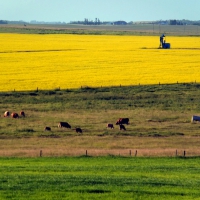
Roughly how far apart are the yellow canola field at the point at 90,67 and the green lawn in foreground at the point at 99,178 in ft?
90.7

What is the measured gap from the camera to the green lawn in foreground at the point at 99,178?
16188 mm

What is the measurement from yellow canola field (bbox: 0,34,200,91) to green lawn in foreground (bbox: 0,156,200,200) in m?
27.7

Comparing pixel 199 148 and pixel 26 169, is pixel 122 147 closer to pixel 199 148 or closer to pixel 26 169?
pixel 199 148

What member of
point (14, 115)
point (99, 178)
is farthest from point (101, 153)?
point (14, 115)

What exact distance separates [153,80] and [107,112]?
1585 cm

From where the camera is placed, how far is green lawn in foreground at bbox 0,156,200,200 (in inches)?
637

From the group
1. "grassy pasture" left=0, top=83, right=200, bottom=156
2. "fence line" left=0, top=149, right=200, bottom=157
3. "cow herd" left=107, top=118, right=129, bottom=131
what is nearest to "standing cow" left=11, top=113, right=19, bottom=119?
"grassy pasture" left=0, top=83, right=200, bottom=156

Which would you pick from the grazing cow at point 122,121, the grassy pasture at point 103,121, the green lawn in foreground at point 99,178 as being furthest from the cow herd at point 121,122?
the green lawn in foreground at point 99,178

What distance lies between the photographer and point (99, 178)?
18625mm

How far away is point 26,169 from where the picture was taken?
21.1 metres

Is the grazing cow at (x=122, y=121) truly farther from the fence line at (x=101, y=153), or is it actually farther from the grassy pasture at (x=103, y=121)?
the fence line at (x=101, y=153)

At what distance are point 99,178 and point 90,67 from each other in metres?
48.1

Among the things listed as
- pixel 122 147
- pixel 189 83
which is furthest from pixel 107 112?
pixel 189 83

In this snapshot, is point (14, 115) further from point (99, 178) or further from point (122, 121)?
point (99, 178)
